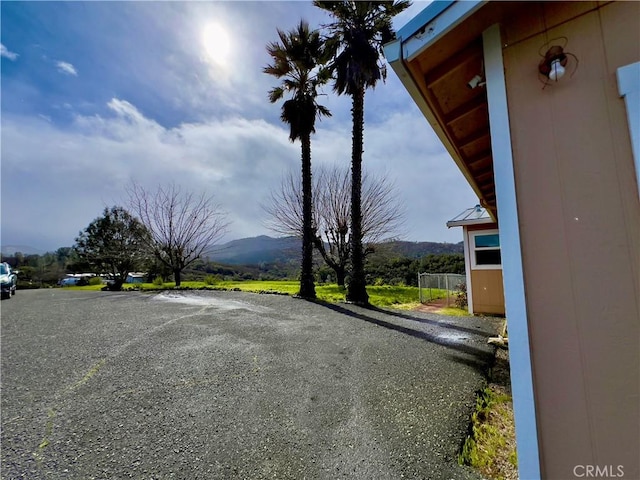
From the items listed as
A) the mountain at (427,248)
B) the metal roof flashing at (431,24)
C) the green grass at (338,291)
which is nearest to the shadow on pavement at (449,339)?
the green grass at (338,291)

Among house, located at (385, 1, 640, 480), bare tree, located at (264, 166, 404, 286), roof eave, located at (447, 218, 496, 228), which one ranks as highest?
bare tree, located at (264, 166, 404, 286)

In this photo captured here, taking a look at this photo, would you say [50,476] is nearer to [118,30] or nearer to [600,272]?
[600,272]

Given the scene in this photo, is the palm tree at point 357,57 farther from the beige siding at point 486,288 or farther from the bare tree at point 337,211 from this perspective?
the bare tree at point 337,211

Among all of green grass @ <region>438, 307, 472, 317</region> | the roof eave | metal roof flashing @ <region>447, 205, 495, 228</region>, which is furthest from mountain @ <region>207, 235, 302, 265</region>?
the roof eave

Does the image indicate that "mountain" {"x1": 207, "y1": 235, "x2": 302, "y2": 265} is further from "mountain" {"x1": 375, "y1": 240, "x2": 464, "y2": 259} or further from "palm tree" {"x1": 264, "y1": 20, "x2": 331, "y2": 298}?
"mountain" {"x1": 375, "y1": 240, "x2": 464, "y2": 259}

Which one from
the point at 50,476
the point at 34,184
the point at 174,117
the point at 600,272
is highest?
the point at 174,117

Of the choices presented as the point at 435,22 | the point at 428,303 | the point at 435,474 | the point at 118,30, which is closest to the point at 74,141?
the point at 118,30

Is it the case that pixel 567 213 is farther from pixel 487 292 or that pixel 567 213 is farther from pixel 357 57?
pixel 357 57

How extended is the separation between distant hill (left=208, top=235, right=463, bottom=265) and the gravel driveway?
1280 centimetres

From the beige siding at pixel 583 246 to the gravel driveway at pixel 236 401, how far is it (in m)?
1.18

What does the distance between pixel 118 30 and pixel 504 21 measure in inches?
298

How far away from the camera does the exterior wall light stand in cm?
151

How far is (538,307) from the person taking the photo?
4.89 ft

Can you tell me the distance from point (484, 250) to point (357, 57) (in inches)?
316
